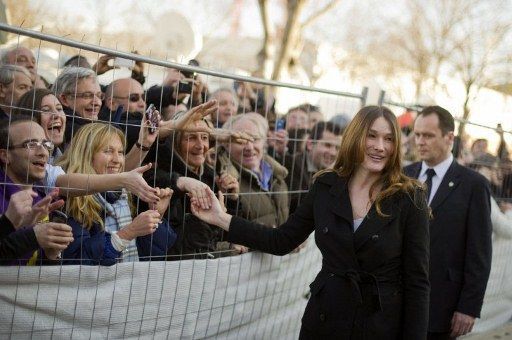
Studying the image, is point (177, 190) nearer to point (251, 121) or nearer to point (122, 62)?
point (122, 62)

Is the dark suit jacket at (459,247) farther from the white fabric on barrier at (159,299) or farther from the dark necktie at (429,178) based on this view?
the white fabric on barrier at (159,299)

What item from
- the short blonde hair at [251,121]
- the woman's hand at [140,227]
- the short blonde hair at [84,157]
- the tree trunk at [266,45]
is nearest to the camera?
the short blonde hair at [84,157]

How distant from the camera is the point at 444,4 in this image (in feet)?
87.7

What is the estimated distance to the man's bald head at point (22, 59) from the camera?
14.8 feet

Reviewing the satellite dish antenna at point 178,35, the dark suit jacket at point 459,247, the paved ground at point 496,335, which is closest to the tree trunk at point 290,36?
the satellite dish antenna at point 178,35

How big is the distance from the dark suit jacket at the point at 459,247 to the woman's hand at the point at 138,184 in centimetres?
208

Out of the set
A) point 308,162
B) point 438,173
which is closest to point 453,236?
point 438,173

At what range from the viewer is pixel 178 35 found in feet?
72.4

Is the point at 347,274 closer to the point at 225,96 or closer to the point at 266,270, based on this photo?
the point at 266,270

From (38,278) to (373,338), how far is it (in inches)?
61.2

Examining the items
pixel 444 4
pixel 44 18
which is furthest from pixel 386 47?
pixel 44 18

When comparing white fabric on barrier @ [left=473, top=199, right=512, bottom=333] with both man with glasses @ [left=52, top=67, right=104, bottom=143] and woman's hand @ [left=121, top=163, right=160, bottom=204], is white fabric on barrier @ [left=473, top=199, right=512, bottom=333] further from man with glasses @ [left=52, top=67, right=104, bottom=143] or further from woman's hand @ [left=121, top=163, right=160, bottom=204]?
man with glasses @ [left=52, top=67, right=104, bottom=143]

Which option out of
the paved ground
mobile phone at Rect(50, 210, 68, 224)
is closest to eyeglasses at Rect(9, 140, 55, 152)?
mobile phone at Rect(50, 210, 68, 224)

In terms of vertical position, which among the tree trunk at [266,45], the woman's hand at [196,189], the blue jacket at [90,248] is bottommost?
the blue jacket at [90,248]
